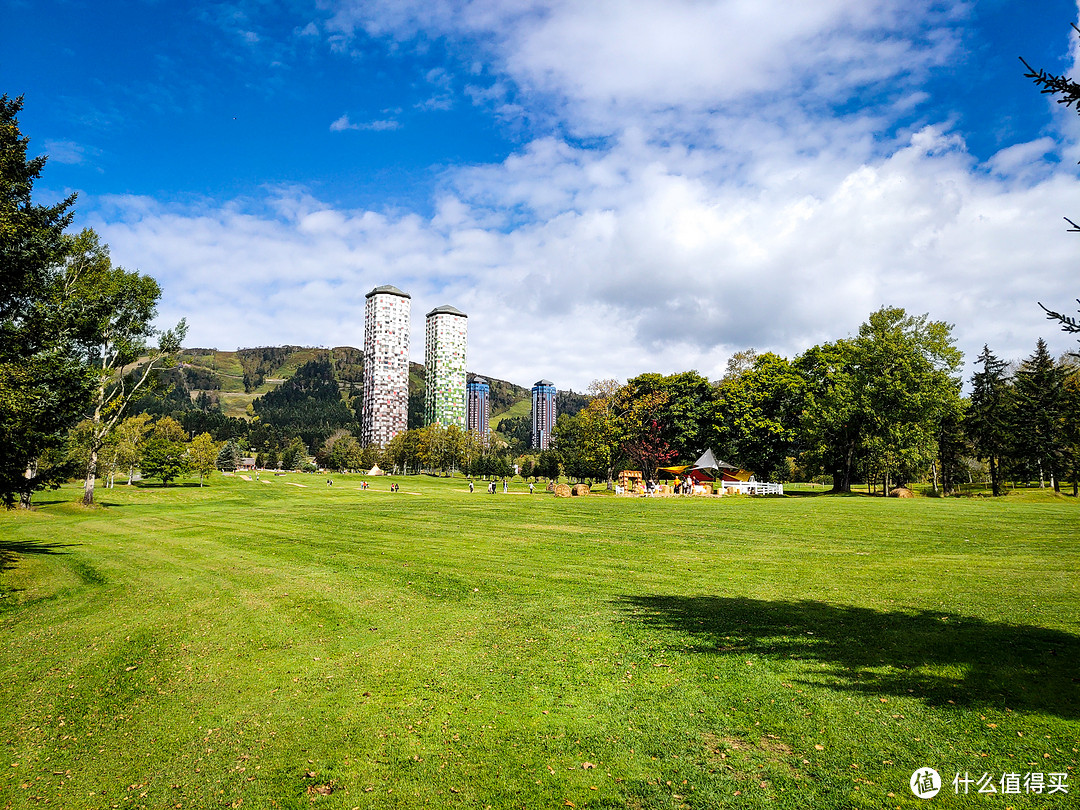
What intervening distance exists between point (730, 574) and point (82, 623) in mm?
16354

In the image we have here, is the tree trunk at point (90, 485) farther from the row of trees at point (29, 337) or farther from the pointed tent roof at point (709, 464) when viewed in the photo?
the pointed tent roof at point (709, 464)

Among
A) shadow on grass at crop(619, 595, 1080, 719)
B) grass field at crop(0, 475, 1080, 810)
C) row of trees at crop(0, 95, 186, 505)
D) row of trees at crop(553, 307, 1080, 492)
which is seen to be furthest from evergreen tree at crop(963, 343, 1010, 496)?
row of trees at crop(0, 95, 186, 505)

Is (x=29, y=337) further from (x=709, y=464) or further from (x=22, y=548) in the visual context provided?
(x=709, y=464)

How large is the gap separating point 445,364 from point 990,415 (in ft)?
515

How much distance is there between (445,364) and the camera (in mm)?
191000

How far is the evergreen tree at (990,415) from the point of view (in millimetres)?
58625

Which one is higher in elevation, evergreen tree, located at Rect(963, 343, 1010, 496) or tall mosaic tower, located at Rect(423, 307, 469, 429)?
tall mosaic tower, located at Rect(423, 307, 469, 429)

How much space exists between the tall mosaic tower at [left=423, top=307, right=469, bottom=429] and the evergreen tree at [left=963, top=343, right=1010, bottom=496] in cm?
14682

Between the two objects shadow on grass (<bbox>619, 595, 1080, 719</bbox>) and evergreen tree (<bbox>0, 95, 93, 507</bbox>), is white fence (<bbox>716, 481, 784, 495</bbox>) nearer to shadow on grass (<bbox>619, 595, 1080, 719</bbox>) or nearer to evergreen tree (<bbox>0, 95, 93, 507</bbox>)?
shadow on grass (<bbox>619, 595, 1080, 719</bbox>)

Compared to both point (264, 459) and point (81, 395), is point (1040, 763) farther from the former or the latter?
point (264, 459)

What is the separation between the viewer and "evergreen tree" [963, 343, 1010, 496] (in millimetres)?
58625

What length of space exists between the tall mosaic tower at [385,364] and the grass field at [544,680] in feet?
557

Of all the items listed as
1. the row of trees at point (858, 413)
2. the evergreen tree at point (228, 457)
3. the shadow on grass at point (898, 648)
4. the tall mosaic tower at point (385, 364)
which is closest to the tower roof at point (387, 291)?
the tall mosaic tower at point (385, 364)

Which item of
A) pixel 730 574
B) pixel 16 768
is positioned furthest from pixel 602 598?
pixel 16 768
